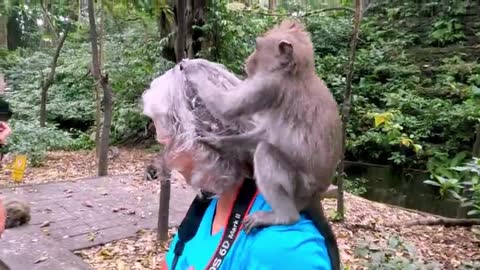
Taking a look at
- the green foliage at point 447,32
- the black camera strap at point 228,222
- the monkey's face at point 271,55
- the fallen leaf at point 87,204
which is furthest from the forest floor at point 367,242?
the green foliage at point 447,32

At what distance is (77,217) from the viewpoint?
15.5 feet

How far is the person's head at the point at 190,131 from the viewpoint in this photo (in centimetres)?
142

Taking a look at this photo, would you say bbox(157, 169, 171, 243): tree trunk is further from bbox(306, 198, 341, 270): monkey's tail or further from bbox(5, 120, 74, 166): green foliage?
bbox(5, 120, 74, 166): green foliage

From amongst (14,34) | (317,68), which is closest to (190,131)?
(317,68)

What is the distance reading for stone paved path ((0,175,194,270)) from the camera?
3779mm

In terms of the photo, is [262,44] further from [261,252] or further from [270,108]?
[261,252]

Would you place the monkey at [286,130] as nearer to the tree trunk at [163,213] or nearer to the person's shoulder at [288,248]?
the person's shoulder at [288,248]

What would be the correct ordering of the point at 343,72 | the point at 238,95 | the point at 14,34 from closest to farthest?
the point at 238,95, the point at 343,72, the point at 14,34

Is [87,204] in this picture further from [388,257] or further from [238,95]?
[238,95]

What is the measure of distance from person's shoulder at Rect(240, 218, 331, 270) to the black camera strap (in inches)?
3.2

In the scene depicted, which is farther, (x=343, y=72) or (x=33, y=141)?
(x=343, y=72)

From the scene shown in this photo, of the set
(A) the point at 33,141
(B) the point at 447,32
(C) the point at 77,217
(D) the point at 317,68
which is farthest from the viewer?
(B) the point at 447,32

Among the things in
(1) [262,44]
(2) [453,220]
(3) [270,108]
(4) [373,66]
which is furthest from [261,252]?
(4) [373,66]

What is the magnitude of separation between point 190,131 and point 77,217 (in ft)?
12.0
